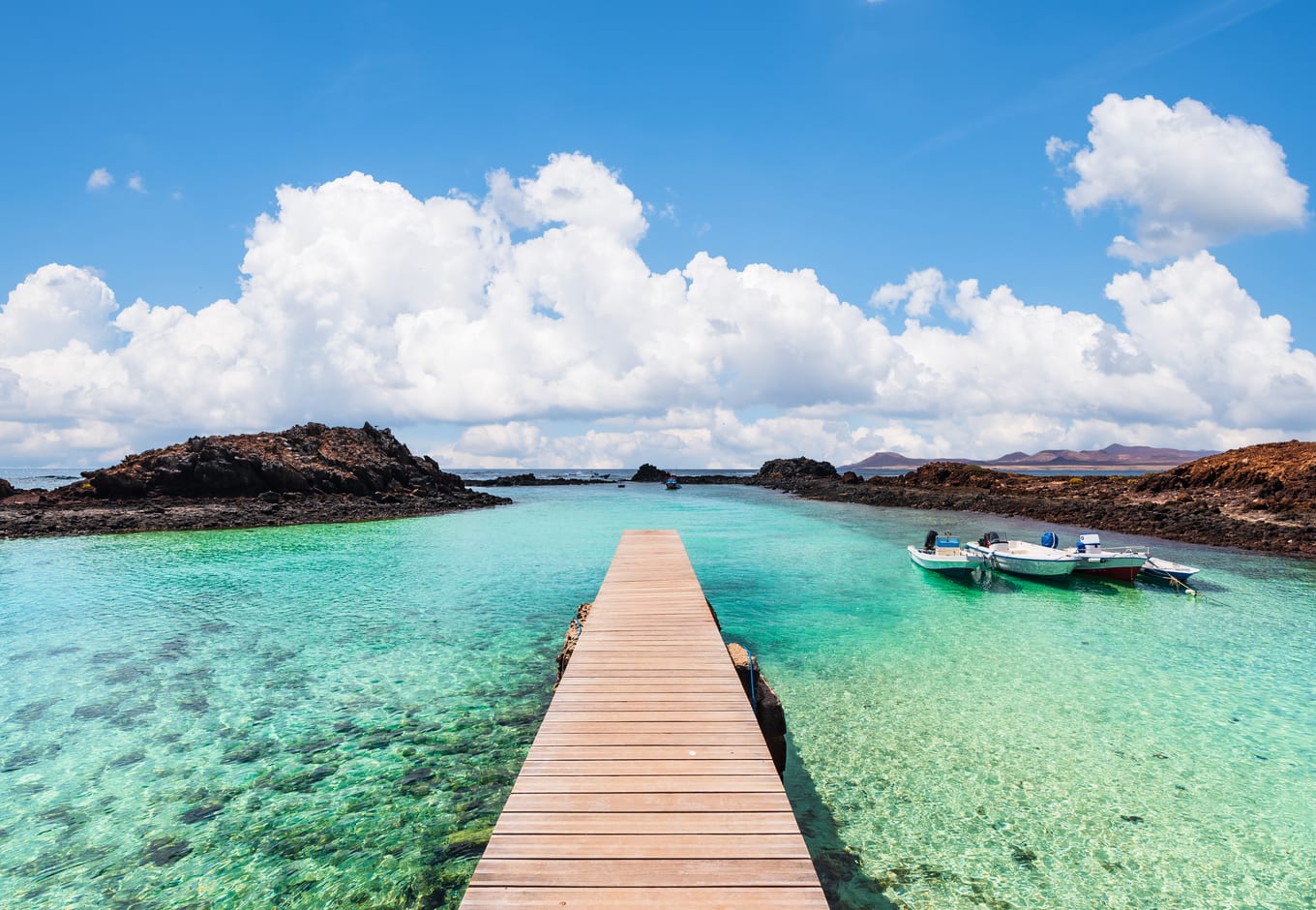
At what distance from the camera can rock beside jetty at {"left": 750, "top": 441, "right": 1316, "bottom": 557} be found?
28766 millimetres

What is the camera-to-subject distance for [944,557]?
2109 centimetres

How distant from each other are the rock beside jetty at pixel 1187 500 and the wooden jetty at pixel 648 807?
32.8 meters

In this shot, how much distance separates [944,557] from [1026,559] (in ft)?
8.40

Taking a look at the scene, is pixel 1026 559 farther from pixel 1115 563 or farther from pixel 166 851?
pixel 166 851

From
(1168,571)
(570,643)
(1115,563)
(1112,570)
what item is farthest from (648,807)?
(1168,571)

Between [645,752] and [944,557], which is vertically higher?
[645,752]

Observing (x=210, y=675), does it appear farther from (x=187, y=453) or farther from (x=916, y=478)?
(x=916, y=478)

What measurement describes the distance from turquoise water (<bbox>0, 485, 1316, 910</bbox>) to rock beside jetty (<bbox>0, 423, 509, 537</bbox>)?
56.1 ft

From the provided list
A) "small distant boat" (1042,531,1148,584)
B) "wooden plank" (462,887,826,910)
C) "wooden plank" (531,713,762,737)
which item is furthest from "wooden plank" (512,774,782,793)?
"small distant boat" (1042,531,1148,584)

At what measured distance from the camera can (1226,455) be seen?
135 ft

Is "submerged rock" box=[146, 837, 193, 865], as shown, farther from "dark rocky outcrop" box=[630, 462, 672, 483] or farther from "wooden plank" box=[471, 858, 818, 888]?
"dark rocky outcrop" box=[630, 462, 672, 483]

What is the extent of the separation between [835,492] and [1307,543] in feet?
144

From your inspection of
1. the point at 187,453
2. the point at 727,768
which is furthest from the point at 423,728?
the point at 187,453

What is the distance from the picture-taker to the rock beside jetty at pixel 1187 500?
94.4ft
